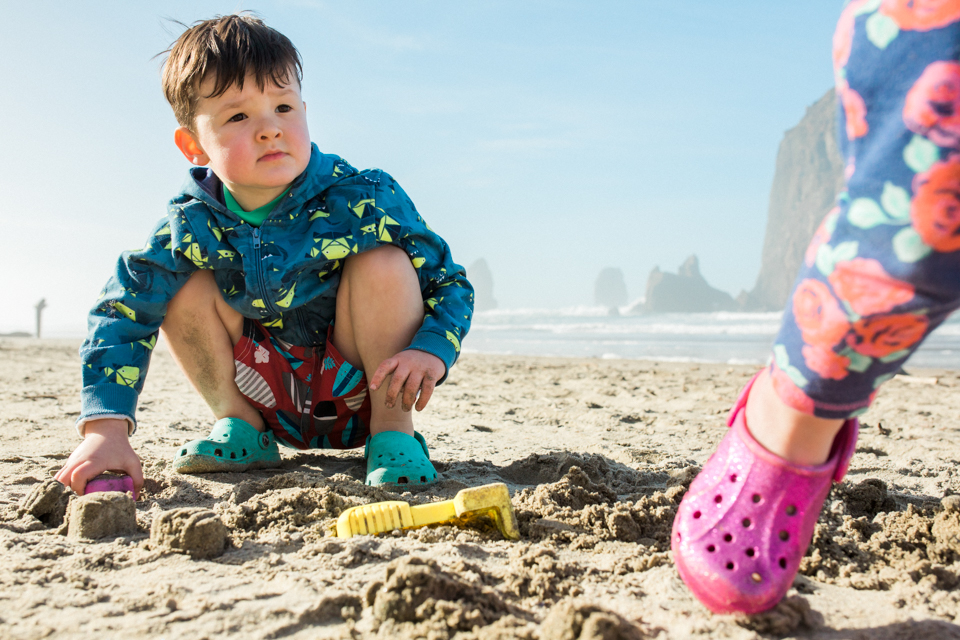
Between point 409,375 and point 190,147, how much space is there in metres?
0.99

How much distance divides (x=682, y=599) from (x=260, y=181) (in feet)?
4.83

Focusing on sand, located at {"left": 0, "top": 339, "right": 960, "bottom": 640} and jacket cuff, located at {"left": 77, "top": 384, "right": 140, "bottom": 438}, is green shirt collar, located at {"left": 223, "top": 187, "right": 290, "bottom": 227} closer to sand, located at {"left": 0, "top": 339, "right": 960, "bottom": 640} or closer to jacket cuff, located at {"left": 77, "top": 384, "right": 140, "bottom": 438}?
jacket cuff, located at {"left": 77, "top": 384, "right": 140, "bottom": 438}

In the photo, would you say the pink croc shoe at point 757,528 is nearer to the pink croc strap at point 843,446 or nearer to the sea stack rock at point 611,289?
the pink croc strap at point 843,446

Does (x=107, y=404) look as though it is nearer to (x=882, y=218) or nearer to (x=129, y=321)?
(x=129, y=321)

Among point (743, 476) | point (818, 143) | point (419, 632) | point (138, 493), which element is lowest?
point (138, 493)

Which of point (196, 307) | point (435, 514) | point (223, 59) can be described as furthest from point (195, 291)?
point (435, 514)

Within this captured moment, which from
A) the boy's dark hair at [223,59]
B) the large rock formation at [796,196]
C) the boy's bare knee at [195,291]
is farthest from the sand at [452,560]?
the large rock formation at [796,196]

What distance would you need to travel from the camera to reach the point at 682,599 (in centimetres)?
102

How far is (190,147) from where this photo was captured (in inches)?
79.2

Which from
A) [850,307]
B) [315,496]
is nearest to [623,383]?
[315,496]

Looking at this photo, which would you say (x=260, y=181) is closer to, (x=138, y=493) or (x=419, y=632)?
(x=138, y=493)

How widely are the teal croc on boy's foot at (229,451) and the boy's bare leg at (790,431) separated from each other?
1494 millimetres

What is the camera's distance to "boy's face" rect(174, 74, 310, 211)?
1.81 meters

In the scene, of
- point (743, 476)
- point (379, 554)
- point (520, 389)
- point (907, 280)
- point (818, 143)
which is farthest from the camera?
point (818, 143)
